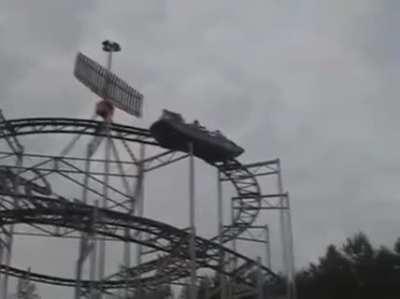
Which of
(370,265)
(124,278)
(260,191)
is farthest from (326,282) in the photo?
(124,278)

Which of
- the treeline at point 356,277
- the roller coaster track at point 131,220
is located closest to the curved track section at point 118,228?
the roller coaster track at point 131,220

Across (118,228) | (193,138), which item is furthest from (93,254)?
(193,138)

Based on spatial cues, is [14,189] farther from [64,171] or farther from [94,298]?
[94,298]

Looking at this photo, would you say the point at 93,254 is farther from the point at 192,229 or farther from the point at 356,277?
the point at 356,277

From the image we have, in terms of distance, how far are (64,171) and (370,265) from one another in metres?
25.4

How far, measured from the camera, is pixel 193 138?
21859 mm

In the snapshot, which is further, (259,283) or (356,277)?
(356,277)

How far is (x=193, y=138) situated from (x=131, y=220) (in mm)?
3664

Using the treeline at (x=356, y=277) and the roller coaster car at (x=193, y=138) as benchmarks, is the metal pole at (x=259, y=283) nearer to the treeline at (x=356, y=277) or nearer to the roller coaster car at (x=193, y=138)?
the roller coaster car at (x=193, y=138)

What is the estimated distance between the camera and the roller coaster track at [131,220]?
63.2 feet

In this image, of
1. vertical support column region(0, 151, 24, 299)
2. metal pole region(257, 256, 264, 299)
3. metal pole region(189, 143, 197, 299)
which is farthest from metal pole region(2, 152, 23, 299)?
metal pole region(257, 256, 264, 299)

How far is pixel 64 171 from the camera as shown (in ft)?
72.1

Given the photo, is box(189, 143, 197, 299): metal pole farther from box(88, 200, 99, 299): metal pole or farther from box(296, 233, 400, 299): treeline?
box(296, 233, 400, 299): treeline

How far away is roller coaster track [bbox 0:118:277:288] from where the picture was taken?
19.3 meters
